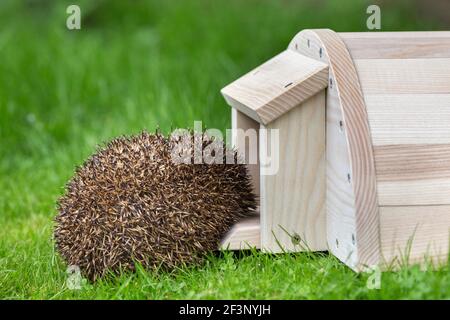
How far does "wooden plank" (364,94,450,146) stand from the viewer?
385cm

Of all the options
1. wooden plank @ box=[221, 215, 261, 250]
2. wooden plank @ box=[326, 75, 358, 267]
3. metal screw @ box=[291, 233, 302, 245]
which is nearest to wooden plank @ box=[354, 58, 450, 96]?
wooden plank @ box=[326, 75, 358, 267]

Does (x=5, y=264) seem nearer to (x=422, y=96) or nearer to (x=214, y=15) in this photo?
(x=422, y=96)

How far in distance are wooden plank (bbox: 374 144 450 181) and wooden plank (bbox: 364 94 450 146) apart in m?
0.03

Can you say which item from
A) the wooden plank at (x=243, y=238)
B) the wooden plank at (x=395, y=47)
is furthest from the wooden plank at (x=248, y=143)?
the wooden plank at (x=395, y=47)

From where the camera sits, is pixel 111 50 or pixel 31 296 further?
pixel 111 50

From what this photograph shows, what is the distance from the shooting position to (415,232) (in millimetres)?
3812

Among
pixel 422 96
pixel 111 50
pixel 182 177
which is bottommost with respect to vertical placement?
pixel 182 177

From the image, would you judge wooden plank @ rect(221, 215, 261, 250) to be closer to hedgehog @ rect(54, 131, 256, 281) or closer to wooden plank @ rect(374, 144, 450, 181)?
hedgehog @ rect(54, 131, 256, 281)

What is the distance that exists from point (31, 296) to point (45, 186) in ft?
7.26

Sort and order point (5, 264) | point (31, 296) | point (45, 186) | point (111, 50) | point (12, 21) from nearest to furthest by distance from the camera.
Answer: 1. point (31, 296)
2. point (5, 264)
3. point (45, 186)
4. point (111, 50)
5. point (12, 21)

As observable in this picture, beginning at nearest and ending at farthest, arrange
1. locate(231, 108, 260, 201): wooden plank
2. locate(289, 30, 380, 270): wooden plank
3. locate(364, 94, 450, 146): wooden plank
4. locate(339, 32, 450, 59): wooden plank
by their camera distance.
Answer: locate(289, 30, 380, 270): wooden plank
locate(364, 94, 450, 146): wooden plank
locate(339, 32, 450, 59): wooden plank
locate(231, 108, 260, 201): wooden plank

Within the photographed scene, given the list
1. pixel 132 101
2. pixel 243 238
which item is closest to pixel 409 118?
pixel 243 238
